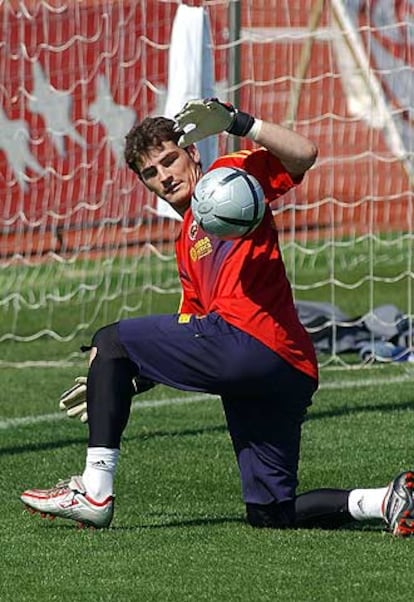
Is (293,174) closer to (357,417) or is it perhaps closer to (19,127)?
(357,417)

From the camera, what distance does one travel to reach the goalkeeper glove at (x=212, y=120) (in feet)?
19.4

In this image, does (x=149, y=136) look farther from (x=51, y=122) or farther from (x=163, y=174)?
(x=51, y=122)

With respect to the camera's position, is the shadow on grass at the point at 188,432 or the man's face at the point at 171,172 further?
the shadow on grass at the point at 188,432

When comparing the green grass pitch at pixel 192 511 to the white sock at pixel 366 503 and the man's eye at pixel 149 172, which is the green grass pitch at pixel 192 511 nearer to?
the white sock at pixel 366 503

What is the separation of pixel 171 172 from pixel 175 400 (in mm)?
4081

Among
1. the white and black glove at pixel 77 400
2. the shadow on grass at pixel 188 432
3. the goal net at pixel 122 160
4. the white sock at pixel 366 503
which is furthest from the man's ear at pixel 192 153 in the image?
the goal net at pixel 122 160

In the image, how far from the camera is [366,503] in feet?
20.3

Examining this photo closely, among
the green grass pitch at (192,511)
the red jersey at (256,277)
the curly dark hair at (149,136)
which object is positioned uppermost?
the curly dark hair at (149,136)

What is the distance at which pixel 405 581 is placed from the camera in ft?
17.6

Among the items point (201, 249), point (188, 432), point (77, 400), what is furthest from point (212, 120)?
point (188, 432)

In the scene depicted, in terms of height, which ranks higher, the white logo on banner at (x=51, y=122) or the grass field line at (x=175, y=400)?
the white logo on banner at (x=51, y=122)

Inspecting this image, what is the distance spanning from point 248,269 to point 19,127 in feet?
31.7

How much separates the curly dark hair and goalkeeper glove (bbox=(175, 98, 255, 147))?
180 mm

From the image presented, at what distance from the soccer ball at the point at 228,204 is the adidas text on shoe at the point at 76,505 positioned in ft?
3.38
